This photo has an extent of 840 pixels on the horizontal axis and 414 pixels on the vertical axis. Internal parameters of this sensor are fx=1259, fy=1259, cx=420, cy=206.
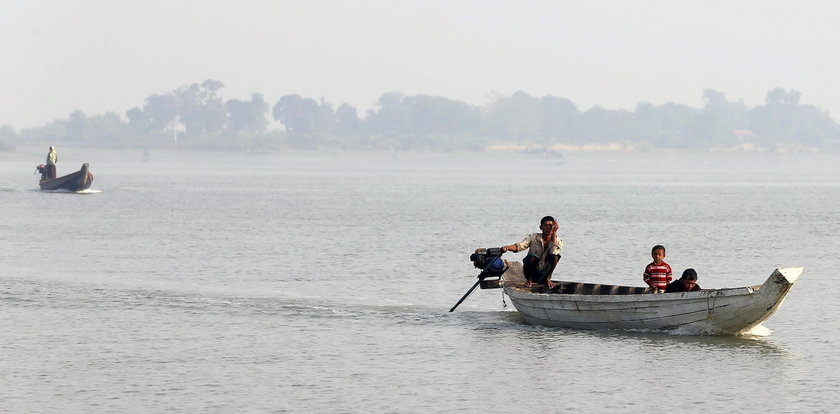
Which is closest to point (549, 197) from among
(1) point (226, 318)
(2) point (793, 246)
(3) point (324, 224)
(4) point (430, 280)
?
(3) point (324, 224)

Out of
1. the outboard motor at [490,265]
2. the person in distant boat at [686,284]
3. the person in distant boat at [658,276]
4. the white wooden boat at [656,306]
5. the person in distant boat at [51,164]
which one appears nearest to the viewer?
the white wooden boat at [656,306]

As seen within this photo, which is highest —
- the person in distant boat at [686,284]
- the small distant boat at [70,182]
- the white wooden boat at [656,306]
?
the person in distant boat at [686,284]

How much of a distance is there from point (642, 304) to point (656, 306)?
1.07 feet

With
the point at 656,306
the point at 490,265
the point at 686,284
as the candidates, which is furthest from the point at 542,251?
the point at 686,284

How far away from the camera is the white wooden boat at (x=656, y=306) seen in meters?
26.4

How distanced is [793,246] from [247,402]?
132ft

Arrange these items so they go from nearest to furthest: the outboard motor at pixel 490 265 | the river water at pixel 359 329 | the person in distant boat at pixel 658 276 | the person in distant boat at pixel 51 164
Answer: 1. the river water at pixel 359 329
2. the person in distant boat at pixel 658 276
3. the outboard motor at pixel 490 265
4. the person in distant boat at pixel 51 164

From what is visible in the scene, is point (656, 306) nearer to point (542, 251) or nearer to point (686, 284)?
point (686, 284)

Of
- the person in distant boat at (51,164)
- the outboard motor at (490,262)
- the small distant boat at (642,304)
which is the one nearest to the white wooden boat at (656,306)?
the small distant boat at (642,304)

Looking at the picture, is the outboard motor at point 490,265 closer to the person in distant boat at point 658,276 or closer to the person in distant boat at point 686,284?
the person in distant boat at point 658,276

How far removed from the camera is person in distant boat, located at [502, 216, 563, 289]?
28.8m

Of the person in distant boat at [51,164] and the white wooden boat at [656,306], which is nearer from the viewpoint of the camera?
the white wooden boat at [656,306]

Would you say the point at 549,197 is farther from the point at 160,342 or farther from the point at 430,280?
the point at 160,342

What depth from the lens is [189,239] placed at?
5809 centimetres
